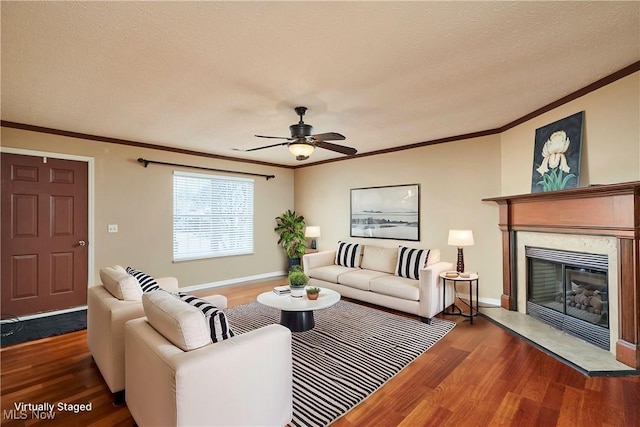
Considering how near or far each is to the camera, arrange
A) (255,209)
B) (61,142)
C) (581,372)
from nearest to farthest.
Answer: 1. (581,372)
2. (61,142)
3. (255,209)

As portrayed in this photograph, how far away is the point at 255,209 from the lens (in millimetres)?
6371

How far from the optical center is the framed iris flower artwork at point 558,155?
10.1ft

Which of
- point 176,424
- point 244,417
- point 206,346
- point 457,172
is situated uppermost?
point 457,172

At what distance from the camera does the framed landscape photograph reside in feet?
16.7

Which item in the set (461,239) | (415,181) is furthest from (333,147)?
(415,181)

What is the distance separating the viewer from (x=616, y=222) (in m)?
2.70

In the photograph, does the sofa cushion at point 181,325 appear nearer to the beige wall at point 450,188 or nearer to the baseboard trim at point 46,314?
the baseboard trim at point 46,314

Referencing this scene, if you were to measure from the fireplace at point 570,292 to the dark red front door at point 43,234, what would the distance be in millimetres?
6075

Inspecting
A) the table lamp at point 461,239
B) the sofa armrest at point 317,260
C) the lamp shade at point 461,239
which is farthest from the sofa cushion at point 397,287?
the sofa armrest at point 317,260

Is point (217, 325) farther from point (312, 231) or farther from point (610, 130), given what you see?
point (312, 231)

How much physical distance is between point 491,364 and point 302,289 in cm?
201

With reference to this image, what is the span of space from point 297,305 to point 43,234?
3.60m

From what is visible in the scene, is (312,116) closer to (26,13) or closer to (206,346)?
(26,13)

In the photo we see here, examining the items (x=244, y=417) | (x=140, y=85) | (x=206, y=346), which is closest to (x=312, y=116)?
(x=140, y=85)
